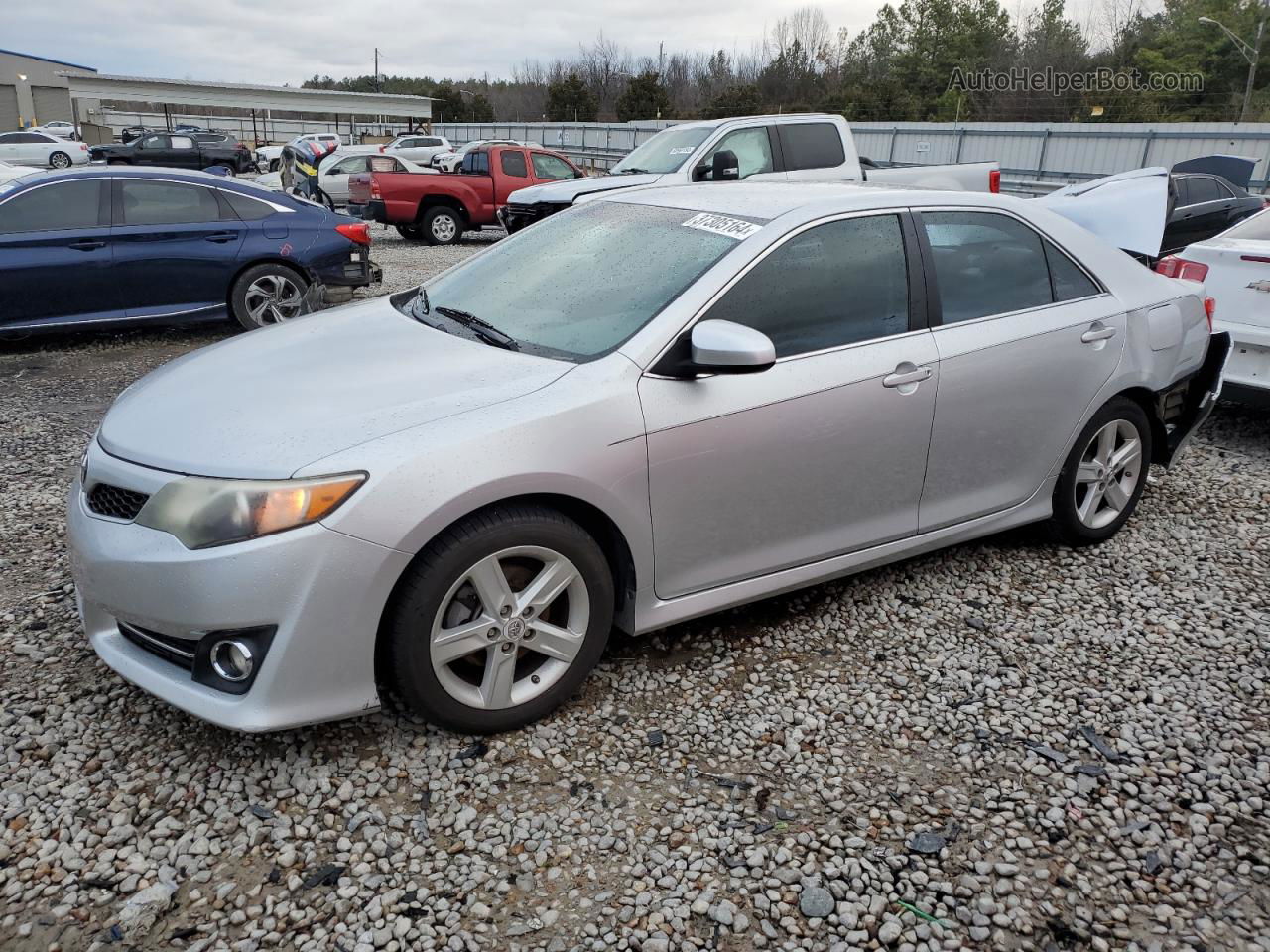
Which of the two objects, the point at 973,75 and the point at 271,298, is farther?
the point at 973,75

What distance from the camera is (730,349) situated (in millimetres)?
2854

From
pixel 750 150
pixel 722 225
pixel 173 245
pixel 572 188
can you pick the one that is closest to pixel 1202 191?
pixel 750 150

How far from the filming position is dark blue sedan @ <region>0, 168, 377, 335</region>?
25.3 feet

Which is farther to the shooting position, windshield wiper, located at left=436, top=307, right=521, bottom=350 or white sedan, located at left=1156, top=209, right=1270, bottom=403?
white sedan, located at left=1156, top=209, right=1270, bottom=403

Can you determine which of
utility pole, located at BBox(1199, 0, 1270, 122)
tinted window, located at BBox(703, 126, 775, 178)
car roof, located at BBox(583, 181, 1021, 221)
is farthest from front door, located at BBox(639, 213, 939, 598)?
utility pole, located at BBox(1199, 0, 1270, 122)

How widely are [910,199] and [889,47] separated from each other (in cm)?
6917

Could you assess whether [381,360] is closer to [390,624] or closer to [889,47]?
[390,624]

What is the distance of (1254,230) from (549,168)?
12.5 m

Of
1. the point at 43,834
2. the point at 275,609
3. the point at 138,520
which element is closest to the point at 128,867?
the point at 43,834

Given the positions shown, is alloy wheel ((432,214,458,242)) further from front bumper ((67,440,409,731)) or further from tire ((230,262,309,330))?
front bumper ((67,440,409,731))

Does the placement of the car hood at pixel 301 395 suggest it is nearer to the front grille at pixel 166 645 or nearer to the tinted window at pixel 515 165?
the front grille at pixel 166 645

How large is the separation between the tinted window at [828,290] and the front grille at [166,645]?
1.85 metres

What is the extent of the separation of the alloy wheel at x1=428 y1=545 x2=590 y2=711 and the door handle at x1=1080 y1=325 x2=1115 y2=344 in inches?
95.4

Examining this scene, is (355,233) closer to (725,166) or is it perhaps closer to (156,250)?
(156,250)
